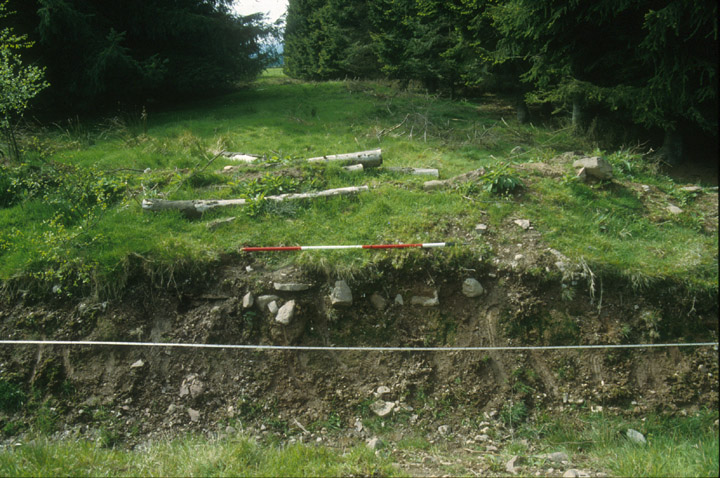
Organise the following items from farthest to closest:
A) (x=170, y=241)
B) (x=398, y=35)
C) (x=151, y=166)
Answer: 1. (x=398, y=35)
2. (x=151, y=166)
3. (x=170, y=241)

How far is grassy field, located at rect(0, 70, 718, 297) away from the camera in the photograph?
15.6ft

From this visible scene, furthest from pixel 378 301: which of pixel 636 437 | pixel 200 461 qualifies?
pixel 636 437

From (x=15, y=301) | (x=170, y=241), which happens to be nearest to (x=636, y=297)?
(x=170, y=241)

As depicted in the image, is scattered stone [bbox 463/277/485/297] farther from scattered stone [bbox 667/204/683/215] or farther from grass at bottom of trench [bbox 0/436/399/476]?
scattered stone [bbox 667/204/683/215]

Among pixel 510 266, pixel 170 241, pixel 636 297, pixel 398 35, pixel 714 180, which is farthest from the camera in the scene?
pixel 398 35

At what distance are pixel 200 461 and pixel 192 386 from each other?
1191 mm

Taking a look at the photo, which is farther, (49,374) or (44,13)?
(44,13)

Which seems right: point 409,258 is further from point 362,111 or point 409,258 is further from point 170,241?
point 362,111

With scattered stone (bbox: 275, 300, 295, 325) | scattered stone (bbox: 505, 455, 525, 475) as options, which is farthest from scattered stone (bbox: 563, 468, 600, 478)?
scattered stone (bbox: 275, 300, 295, 325)

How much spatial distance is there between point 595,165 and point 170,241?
5.43 meters

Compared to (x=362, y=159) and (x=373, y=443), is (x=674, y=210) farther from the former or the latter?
(x=373, y=443)

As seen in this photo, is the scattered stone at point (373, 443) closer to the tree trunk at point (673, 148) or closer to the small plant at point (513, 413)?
the small plant at point (513, 413)

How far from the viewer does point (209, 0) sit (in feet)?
43.9

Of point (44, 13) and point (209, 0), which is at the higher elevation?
point (209, 0)
